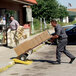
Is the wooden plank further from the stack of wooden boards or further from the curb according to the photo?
the curb

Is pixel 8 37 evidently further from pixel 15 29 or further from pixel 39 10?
pixel 39 10

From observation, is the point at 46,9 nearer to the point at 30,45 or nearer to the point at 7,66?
the point at 30,45

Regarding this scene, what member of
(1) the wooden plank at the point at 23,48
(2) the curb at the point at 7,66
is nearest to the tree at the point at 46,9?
(1) the wooden plank at the point at 23,48

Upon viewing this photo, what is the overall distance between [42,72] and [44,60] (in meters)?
2.63

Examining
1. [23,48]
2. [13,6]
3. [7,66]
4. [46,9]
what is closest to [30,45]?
[23,48]

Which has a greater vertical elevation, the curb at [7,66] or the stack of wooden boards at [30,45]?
the stack of wooden boards at [30,45]

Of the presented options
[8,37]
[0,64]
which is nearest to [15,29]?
[8,37]

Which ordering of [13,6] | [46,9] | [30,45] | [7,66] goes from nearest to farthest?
[7,66] → [30,45] → [13,6] → [46,9]

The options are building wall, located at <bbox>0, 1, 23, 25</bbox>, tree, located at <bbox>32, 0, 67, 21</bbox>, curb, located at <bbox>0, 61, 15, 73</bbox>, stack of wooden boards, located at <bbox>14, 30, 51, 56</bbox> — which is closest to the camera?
curb, located at <bbox>0, 61, 15, 73</bbox>

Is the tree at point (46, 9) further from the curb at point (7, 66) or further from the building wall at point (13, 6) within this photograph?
the curb at point (7, 66)

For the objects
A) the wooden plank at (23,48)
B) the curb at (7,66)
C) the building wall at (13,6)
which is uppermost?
the building wall at (13,6)

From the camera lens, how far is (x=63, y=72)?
347 inches

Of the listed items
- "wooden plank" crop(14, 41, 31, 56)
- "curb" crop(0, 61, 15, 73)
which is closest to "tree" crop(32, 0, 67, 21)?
"wooden plank" crop(14, 41, 31, 56)

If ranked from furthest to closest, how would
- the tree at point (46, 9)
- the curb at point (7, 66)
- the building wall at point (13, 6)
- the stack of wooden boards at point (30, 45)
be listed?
1. the tree at point (46, 9)
2. the building wall at point (13, 6)
3. the stack of wooden boards at point (30, 45)
4. the curb at point (7, 66)
